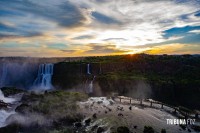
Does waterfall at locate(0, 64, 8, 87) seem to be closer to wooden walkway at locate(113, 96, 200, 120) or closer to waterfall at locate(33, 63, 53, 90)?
waterfall at locate(33, 63, 53, 90)

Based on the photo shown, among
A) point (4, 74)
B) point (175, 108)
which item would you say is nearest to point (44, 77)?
point (4, 74)

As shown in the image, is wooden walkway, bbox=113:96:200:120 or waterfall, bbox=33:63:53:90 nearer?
wooden walkway, bbox=113:96:200:120

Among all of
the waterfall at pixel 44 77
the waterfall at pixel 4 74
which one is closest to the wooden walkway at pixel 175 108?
the waterfall at pixel 44 77

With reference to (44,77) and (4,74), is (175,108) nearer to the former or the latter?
(44,77)

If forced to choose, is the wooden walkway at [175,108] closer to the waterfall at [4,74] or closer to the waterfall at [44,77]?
the waterfall at [44,77]

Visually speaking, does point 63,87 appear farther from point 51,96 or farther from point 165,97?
point 165,97

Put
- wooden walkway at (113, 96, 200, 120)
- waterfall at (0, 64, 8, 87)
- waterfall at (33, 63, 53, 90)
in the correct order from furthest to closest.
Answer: waterfall at (0, 64, 8, 87)
waterfall at (33, 63, 53, 90)
wooden walkway at (113, 96, 200, 120)

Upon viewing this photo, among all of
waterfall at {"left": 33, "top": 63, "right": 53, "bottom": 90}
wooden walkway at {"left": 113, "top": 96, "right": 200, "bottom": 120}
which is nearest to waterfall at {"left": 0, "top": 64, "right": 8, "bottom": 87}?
waterfall at {"left": 33, "top": 63, "right": 53, "bottom": 90}

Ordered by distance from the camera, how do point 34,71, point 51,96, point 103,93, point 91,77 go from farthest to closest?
point 34,71, point 91,77, point 103,93, point 51,96

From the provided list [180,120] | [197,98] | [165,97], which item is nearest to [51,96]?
[180,120]
